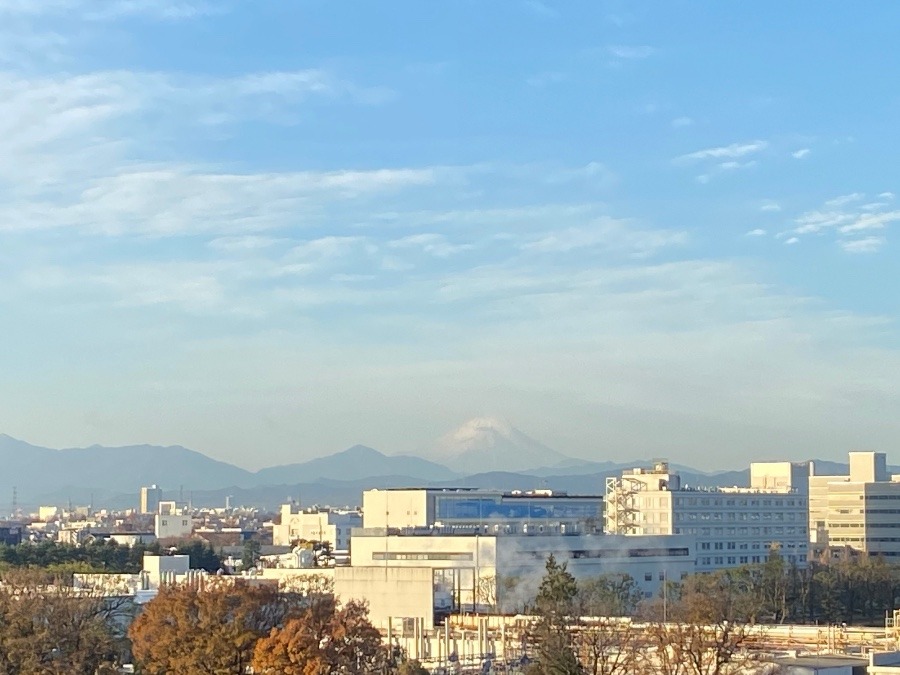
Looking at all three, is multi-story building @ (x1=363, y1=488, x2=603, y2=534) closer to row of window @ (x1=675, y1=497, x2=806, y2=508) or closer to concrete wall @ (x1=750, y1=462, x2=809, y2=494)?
row of window @ (x1=675, y1=497, x2=806, y2=508)

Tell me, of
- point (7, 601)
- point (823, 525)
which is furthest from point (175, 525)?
point (7, 601)

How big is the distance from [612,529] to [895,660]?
209 feet

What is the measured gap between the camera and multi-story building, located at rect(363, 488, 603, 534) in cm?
9469

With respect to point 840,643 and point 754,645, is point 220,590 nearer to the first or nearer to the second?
point 754,645

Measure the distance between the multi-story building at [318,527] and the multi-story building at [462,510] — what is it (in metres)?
31.1

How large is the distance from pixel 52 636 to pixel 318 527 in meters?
104

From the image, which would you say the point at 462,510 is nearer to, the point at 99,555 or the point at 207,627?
the point at 99,555

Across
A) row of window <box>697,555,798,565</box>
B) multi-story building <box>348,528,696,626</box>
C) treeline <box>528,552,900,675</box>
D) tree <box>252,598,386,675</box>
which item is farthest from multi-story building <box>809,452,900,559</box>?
tree <box>252,598,386,675</box>

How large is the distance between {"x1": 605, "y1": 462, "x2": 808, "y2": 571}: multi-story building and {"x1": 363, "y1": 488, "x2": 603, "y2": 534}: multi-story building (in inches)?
155

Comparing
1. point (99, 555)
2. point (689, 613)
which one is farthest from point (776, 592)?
point (99, 555)

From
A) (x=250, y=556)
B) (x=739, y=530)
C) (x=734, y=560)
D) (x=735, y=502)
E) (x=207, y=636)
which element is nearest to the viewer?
(x=207, y=636)

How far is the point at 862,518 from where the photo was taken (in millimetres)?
126188

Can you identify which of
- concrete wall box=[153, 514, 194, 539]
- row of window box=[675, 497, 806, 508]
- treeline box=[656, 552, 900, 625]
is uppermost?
row of window box=[675, 497, 806, 508]

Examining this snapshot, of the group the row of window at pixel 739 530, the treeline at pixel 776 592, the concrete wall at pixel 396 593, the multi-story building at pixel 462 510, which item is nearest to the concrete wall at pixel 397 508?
the multi-story building at pixel 462 510
